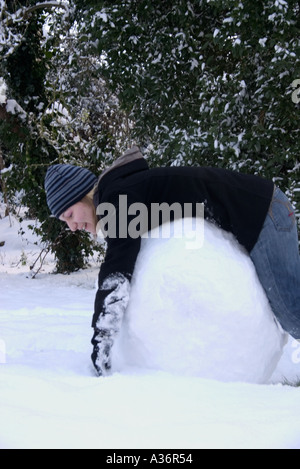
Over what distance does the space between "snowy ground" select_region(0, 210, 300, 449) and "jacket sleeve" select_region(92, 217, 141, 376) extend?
118mm

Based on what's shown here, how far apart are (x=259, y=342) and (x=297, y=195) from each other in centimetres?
299

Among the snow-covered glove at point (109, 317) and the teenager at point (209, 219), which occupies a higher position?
the teenager at point (209, 219)

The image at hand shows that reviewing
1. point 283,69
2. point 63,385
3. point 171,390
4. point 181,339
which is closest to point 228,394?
point 171,390

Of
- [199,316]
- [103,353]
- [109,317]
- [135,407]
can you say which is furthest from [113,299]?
[135,407]

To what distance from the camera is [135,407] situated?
1.86 meters

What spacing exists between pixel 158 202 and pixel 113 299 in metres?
0.54

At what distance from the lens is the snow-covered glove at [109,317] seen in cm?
244

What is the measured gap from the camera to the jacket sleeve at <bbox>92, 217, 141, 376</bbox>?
2.44m

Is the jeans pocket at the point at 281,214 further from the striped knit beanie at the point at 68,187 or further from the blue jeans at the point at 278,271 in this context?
the striped knit beanie at the point at 68,187

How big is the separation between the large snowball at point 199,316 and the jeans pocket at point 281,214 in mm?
292

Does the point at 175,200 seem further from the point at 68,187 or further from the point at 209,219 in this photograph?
the point at 68,187

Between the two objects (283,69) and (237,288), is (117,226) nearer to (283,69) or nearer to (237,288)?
(237,288)

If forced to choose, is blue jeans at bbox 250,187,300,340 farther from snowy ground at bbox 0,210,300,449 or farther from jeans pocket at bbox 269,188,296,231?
snowy ground at bbox 0,210,300,449

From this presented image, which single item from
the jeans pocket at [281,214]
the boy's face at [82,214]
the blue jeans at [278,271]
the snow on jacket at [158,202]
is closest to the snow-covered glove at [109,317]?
the snow on jacket at [158,202]
